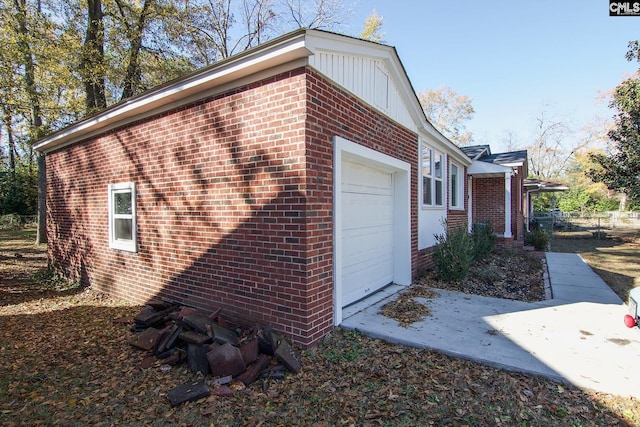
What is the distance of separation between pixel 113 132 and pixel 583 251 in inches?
675

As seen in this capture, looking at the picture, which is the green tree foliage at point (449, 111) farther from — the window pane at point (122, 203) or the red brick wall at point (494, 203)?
the window pane at point (122, 203)

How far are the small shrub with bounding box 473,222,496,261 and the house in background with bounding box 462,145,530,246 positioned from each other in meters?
0.70

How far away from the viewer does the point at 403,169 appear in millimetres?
6422

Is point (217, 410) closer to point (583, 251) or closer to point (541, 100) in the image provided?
point (583, 251)

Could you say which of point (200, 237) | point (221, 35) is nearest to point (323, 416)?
point (200, 237)

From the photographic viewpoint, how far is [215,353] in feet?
11.2

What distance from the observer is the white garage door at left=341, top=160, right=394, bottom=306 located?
5.13m

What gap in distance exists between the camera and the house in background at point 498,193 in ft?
39.3

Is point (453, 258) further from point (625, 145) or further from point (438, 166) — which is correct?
point (625, 145)

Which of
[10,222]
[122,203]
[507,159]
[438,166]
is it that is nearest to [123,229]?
[122,203]

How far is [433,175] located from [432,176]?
0.10 meters

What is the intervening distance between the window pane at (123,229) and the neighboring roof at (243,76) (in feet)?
6.33

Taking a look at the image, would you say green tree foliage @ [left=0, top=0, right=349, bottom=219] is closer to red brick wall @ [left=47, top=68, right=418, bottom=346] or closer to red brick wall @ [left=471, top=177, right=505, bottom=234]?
red brick wall @ [left=47, top=68, right=418, bottom=346]

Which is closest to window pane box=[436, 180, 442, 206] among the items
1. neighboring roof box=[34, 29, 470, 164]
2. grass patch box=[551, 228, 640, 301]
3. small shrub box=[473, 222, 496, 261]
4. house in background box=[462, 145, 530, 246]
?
small shrub box=[473, 222, 496, 261]
